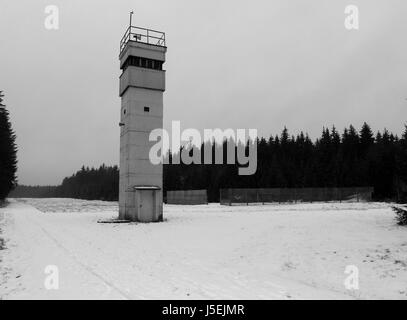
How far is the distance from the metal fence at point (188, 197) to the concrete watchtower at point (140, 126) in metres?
30.1

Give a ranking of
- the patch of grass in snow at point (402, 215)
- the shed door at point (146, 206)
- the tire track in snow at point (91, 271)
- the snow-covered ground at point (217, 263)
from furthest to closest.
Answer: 1. the shed door at point (146, 206)
2. the patch of grass in snow at point (402, 215)
3. the snow-covered ground at point (217, 263)
4. the tire track in snow at point (91, 271)

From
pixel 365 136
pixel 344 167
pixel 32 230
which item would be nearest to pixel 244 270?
pixel 32 230

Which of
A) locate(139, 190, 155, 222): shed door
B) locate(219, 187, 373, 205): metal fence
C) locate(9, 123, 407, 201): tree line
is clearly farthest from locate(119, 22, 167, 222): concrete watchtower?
locate(9, 123, 407, 201): tree line

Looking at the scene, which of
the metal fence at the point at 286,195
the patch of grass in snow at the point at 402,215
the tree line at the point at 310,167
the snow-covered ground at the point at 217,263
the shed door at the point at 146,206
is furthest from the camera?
the tree line at the point at 310,167

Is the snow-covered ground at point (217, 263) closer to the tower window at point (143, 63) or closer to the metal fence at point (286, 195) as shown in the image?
the tower window at point (143, 63)

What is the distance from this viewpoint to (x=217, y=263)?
41.5ft

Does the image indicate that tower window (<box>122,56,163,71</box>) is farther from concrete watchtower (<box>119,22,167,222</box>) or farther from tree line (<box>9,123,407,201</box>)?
tree line (<box>9,123,407,201</box>)

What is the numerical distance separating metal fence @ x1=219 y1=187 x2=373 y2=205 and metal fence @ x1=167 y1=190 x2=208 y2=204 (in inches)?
137

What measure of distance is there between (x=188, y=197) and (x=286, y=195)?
15.3 meters

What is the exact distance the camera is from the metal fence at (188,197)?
60028mm

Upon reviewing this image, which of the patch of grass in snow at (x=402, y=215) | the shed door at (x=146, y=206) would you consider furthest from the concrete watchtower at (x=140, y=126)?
the patch of grass in snow at (x=402, y=215)

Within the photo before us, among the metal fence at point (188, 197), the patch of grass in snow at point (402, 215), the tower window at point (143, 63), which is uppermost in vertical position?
the tower window at point (143, 63)

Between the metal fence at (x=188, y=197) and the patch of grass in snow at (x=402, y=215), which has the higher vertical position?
the patch of grass in snow at (x=402, y=215)

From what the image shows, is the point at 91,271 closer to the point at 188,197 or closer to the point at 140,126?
the point at 140,126
